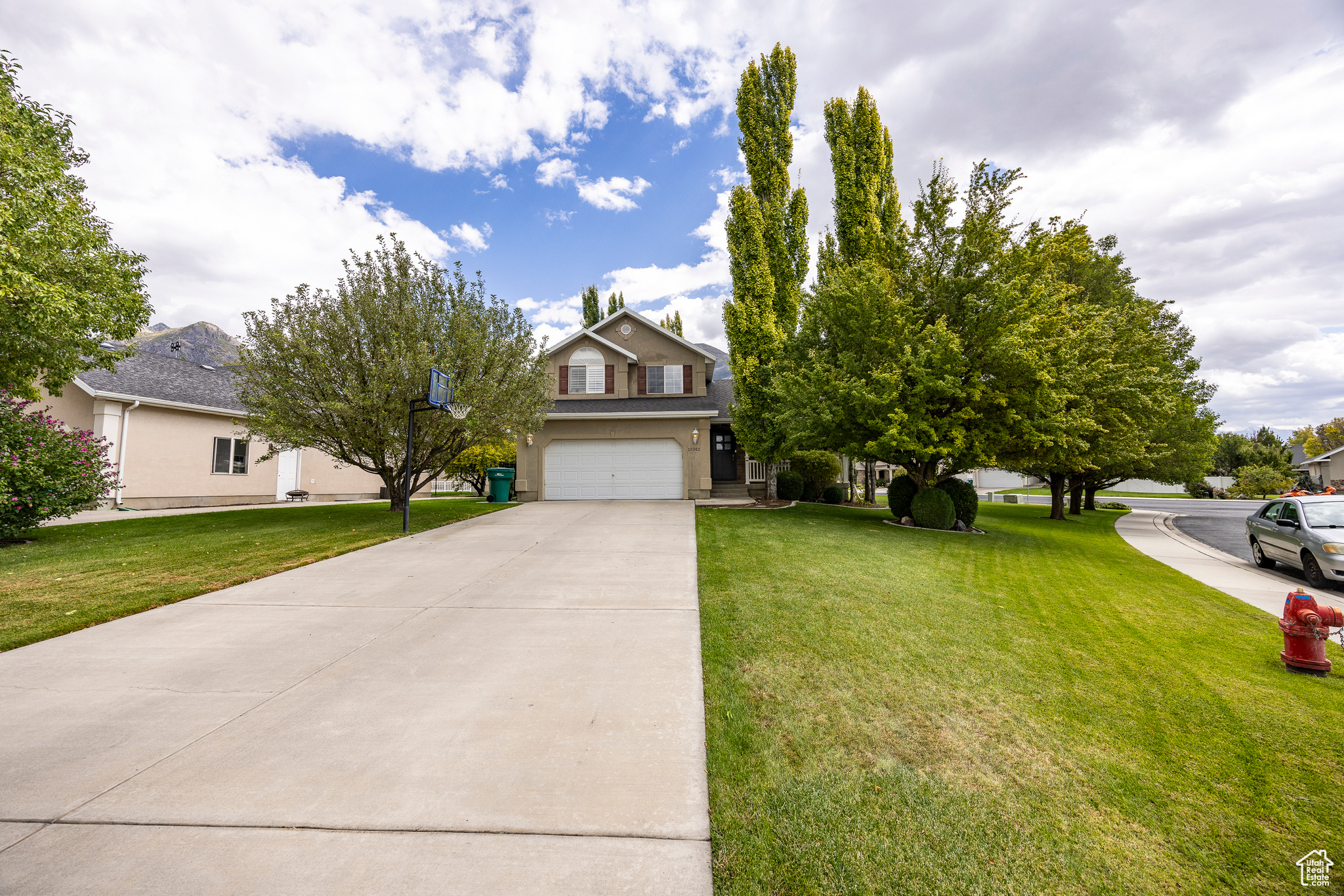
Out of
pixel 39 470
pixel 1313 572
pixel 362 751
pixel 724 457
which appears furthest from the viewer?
pixel 724 457

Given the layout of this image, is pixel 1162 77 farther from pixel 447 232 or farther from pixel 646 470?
pixel 447 232

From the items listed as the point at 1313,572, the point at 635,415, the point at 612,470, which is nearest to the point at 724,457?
the point at 635,415

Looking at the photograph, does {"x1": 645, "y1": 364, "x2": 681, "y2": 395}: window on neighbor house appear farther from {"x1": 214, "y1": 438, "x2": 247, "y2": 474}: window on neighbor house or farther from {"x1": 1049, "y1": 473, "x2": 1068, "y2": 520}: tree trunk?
{"x1": 1049, "y1": 473, "x2": 1068, "y2": 520}: tree trunk

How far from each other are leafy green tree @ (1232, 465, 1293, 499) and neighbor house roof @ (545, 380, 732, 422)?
37.5 meters

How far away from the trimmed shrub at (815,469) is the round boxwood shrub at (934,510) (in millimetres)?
6268

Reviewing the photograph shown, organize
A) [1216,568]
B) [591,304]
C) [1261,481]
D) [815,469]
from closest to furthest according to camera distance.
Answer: [1216,568]
[815,469]
[1261,481]
[591,304]

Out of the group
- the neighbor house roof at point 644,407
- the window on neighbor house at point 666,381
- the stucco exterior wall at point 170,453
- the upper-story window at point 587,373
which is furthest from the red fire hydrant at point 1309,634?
the stucco exterior wall at point 170,453

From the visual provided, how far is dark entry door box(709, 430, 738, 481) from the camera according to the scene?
2072cm

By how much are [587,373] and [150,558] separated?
12.8 meters

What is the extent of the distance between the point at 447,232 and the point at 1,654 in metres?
17.1

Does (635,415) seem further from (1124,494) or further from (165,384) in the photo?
(1124,494)

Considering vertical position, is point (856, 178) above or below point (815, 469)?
above

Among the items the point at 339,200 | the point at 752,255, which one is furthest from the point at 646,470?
the point at 339,200

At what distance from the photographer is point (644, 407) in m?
18.2
